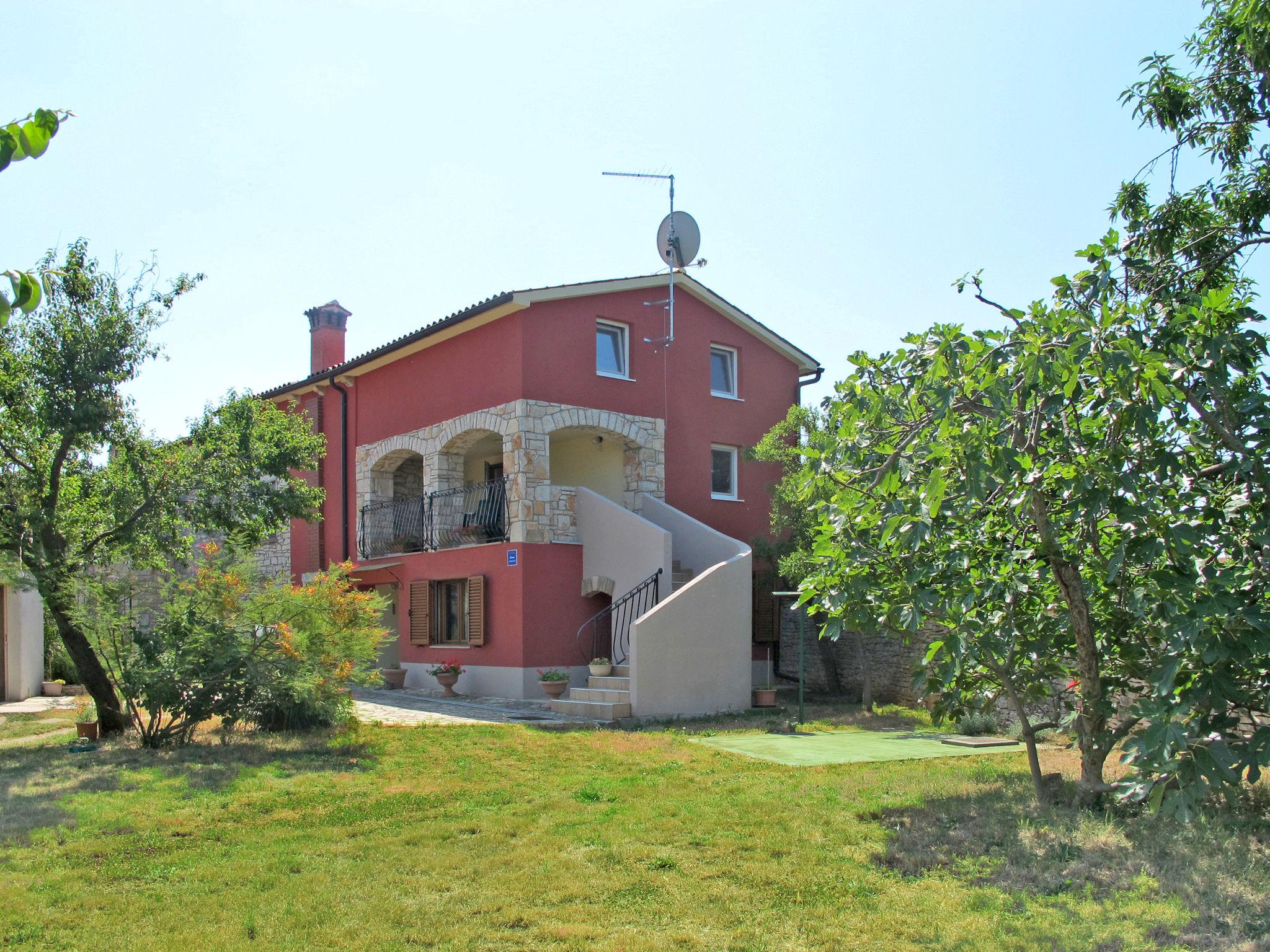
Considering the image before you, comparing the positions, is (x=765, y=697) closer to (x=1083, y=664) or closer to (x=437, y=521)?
(x=437, y=521)

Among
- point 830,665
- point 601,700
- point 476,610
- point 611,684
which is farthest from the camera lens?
point 830,665

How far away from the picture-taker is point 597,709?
12180mm

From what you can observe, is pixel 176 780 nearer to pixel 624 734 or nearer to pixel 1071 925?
pixel 624 734

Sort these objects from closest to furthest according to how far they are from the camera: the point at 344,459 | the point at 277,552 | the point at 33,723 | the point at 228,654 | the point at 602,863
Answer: the point at 602,863
the point at 228,654
the point at 33,723
the point at 344,459
the point at 277,552

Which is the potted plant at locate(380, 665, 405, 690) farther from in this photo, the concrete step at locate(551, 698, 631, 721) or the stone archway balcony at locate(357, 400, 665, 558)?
the concrete step at locate(551, 698, 631, 721)

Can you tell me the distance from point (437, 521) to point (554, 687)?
14.7ft

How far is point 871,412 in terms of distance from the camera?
5531 mm

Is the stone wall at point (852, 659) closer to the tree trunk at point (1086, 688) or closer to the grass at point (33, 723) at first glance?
the tree trunk at point (1086, 688)

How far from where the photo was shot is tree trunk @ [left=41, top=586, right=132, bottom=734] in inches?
388

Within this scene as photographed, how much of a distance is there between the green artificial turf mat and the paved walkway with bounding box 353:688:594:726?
2176mm

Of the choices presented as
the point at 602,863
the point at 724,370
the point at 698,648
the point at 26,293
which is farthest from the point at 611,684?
the point at 26,293

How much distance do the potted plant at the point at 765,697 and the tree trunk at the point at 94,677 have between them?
7616mm

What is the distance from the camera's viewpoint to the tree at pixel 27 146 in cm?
230

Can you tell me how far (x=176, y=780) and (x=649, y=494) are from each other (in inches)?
369
